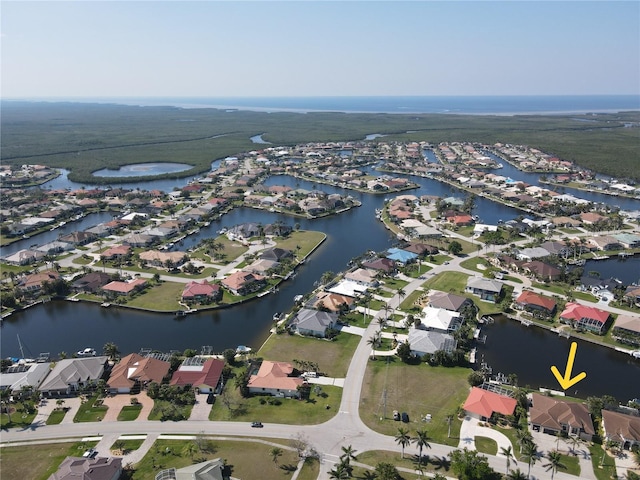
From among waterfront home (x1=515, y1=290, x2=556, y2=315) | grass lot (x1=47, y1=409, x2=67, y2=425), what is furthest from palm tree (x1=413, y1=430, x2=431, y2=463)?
grass lot (x1=47, y1=409, x2=67, y2=425)

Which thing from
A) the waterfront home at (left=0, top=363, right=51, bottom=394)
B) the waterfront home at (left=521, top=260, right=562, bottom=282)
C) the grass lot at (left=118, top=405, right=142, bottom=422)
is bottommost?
the grass lot at (left=118, top=405, right=142, bottom=422)

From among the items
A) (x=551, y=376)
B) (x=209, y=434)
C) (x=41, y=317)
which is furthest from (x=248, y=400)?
(x=41, y=317)

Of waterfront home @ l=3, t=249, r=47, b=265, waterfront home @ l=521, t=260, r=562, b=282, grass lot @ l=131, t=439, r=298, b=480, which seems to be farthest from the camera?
waterfront home @ l=3, t=249, r=47, b=265

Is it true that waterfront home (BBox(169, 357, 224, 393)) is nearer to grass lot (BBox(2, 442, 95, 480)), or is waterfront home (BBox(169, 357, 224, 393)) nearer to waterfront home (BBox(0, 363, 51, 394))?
grass lot (BBox(2, 442, 95, 480))

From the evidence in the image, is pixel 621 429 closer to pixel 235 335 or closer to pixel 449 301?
pixel 449 301

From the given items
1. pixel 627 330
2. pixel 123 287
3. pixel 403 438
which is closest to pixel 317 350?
pixel 403 438

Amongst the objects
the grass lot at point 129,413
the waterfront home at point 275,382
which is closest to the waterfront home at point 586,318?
the waterfront home at point 275,382
